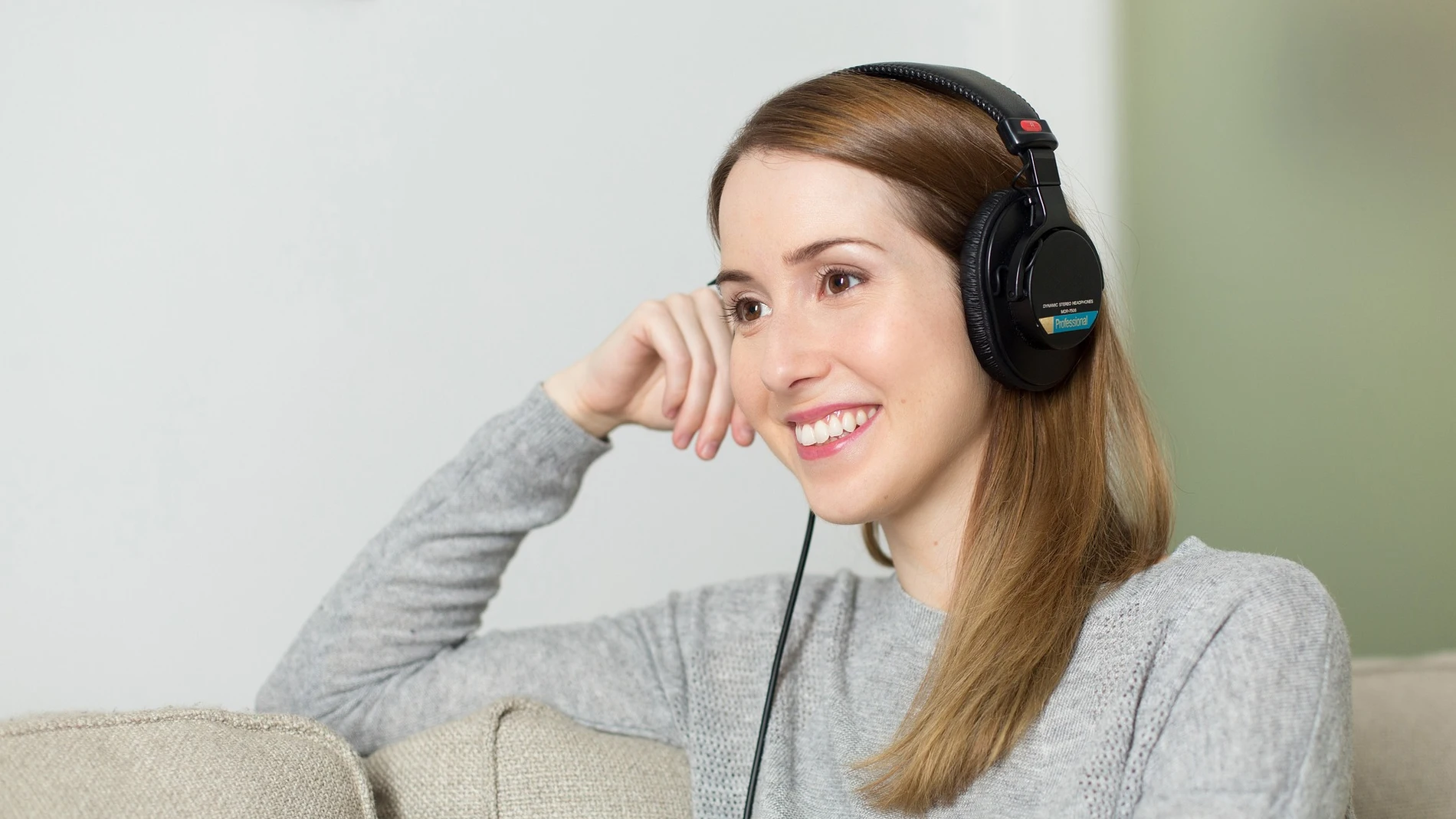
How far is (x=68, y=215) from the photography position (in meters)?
1.46

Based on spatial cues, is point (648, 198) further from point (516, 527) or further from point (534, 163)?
point (516, 527)

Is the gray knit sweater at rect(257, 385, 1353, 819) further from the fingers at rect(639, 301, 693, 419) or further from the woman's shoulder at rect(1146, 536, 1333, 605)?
the fingers at rect(639, 301, 693, 419)

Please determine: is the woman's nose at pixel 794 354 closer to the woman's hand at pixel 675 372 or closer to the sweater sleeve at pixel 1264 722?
the woman's hand at pixel 675 372

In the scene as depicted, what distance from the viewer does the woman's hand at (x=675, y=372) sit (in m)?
1.33

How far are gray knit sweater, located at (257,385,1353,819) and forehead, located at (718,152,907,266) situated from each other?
1.26 ft

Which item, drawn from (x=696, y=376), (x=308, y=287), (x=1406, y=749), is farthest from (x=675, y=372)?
(x=1406, y=749)

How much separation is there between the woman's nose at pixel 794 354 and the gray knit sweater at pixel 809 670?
0.29 meters

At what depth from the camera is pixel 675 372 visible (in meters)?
1.33

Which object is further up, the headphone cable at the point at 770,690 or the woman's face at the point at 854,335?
the woman's face at the point at 854,335

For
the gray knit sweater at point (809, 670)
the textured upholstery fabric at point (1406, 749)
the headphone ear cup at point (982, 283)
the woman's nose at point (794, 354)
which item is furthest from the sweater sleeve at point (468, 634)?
the textured upholstery fabric at point (1406, 749)

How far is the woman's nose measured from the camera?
1.09 metres

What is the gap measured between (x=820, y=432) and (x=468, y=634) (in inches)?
21.2

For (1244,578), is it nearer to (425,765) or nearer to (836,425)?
(836,425)

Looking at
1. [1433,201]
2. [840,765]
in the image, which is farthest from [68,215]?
[1433,201]
